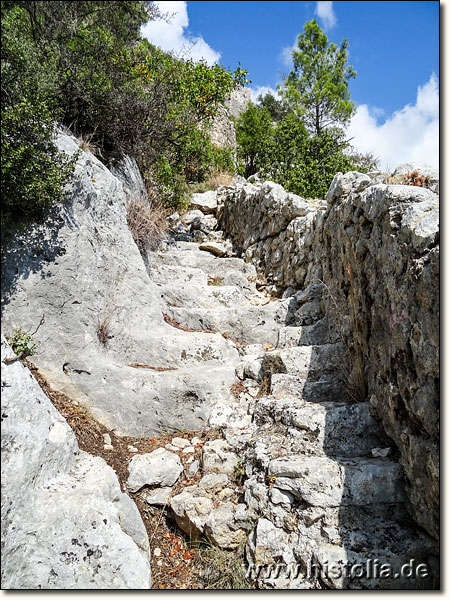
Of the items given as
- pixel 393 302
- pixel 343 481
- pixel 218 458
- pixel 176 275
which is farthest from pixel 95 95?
pixel 343 481

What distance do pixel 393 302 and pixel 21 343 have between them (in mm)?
3601

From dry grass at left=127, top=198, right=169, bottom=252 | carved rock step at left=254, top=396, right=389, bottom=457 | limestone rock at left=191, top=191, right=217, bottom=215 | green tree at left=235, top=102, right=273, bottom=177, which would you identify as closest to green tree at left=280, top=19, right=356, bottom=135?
green tree at left=235, top=102, right=273, bottom=177

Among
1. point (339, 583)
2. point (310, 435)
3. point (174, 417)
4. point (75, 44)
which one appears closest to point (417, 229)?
point (310, 435)

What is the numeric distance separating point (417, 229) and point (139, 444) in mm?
3596

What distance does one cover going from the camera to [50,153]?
4121mm

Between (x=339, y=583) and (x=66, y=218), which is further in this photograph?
(x=66, y=218)

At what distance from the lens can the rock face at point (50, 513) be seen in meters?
2.71

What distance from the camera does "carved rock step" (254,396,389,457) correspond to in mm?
3754

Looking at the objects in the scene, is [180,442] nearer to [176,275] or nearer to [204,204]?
[176,275]

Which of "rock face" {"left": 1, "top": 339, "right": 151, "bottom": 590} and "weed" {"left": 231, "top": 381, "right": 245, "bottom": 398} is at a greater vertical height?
"weed" {"left": 231, "top": 381, "right": 245, "bottom": 398}

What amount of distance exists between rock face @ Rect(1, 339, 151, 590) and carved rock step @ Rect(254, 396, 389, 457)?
1.72m

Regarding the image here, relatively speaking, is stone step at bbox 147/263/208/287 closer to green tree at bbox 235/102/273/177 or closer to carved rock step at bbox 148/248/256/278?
carved rock step at bbox 148/248/256/278

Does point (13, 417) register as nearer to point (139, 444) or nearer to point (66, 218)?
point (139, 444)

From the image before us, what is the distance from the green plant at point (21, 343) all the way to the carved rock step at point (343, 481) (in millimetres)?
2735
